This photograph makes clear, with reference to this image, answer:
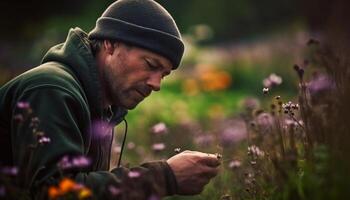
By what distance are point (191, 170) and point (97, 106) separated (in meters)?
0.60

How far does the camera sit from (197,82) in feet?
45.7

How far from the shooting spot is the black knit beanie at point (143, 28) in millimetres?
3826

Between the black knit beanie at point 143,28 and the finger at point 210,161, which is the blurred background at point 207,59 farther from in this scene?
the finger at point 210,161

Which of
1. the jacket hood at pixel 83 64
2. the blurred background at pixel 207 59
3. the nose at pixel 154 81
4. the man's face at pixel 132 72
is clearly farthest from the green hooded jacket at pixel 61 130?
the blurred background at pixel 207 59

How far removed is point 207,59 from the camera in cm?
1738

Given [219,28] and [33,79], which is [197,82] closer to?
[219,28]

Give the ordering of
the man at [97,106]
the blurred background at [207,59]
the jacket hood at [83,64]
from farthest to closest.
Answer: the blurred background at [207,59], the jacket hood at [83,64], the man at [97,106]

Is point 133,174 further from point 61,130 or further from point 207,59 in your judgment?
point 207,59

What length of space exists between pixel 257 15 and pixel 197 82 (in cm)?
835

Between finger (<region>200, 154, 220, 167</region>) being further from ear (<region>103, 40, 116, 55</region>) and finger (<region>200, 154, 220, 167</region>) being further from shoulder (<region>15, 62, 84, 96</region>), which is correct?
ear (<region>103, 40, 116, 55</region>)

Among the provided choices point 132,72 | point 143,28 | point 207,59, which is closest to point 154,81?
point 132,72

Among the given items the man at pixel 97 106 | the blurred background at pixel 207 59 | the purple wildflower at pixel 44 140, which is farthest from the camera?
the blurred background at pixel 207 59

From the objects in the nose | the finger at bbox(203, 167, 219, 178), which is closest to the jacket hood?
the nose

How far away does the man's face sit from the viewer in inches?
151
